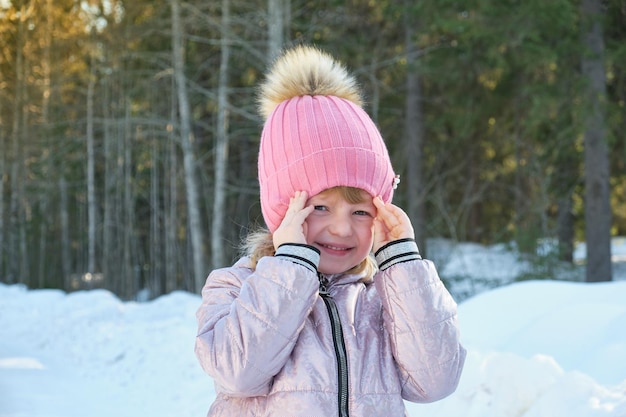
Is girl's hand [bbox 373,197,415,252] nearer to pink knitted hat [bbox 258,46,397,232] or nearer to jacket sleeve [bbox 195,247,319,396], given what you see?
pink knitted hat [bbox 258,46,397,232]

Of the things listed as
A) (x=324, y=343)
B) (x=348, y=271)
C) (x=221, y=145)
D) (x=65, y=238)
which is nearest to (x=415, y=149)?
(x=221, y=145)

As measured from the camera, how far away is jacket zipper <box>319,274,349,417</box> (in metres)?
1.83

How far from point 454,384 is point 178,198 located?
53.0ft

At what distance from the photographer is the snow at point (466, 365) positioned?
141 inches

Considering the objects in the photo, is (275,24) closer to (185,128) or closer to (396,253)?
(185,128)

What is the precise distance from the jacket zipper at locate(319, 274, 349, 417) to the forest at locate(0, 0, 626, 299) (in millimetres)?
7908

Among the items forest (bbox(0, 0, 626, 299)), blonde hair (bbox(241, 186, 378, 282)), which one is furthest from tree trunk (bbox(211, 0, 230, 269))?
blonde hair (bbox(241, 186, 378, 282))

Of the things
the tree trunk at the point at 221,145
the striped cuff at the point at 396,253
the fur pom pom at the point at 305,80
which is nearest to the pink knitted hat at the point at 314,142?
the fur pom pom at the point at 305,80

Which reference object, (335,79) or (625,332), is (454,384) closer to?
(335,79)

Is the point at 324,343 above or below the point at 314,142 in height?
below

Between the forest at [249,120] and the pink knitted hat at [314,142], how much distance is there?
7499 millimetres

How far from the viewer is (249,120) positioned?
14758mm

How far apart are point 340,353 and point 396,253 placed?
31 cm

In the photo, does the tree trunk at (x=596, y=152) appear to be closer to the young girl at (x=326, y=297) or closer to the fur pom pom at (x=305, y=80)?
the fur pom pom at (x=305, y=80)
